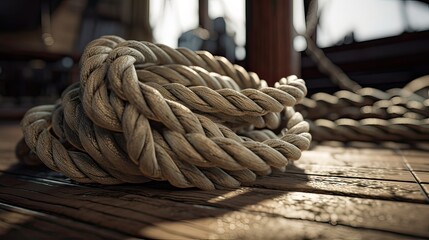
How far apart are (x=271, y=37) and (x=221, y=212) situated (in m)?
0.72

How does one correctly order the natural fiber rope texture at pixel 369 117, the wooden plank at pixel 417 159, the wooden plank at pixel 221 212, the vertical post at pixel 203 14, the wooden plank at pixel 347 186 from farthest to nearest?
the vertical post at pixel 203 14
the natural fiber rope texture at pixel 369 117
the wooden plank at pixel 417 159
the wooden plank at pixel 347 186
the wooden plank at pixel 221 212

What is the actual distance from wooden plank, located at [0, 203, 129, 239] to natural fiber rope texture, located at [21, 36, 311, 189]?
0.09 m

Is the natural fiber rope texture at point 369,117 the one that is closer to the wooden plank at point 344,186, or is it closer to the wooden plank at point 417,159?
the wooden plank at point 417,159

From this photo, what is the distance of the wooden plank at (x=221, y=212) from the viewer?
0.29 m

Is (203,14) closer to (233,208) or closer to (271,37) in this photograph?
(271,37)

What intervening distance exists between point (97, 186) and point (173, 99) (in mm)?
155

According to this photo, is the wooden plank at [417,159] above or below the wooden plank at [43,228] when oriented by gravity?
below

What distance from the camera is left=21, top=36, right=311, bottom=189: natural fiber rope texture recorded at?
0.39 m

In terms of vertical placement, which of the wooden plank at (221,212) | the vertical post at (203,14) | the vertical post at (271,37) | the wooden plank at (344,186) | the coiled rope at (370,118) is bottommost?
the wooden plank at (344,186)

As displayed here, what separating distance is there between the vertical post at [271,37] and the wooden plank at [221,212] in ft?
2.00

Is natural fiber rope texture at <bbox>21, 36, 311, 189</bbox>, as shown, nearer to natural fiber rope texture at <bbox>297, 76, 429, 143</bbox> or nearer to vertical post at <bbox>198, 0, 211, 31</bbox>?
natural fiber rope texture at <bbox>297, 76, 429, 143</bbox>

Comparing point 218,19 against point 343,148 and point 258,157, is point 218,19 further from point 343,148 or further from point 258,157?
point 258,157

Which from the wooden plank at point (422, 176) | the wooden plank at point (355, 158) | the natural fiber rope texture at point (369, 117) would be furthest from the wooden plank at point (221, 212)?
the natural fiber rope texture at point (369, 117)

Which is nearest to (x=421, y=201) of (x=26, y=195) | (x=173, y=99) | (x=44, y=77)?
(x=173, y=99)
